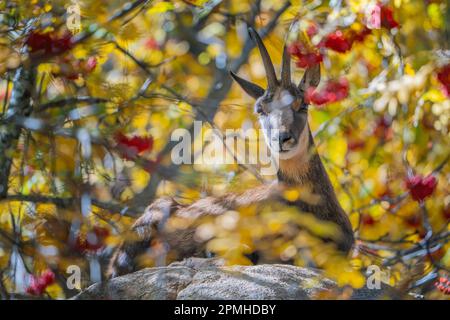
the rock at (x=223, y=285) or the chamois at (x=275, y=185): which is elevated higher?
the chamois at (x=275, y=185)

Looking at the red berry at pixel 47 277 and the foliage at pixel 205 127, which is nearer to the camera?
the foliage at pixel 205 127

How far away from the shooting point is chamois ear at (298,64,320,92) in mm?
7477

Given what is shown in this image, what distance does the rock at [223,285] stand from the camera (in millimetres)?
5605

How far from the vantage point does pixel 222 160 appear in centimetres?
827

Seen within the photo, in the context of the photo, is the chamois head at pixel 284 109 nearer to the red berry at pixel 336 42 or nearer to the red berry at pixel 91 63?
the red berry at pixel 336 42

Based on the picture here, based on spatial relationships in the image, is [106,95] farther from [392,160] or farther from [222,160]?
[392,160]

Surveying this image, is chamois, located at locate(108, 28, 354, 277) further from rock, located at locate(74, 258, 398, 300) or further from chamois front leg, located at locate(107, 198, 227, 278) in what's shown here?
rock, located at locate(74, 258, 398, 300)

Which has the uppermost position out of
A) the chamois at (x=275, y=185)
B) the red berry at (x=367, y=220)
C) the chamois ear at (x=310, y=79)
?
the chamois ear at (x=310, y=79)

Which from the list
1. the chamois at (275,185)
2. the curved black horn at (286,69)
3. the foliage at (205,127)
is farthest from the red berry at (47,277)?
the curved black horn at (286,69)

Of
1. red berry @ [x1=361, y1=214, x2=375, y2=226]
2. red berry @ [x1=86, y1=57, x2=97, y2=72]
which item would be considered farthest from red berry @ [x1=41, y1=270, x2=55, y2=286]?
red berry @ [x1=361, y1=214, x2=375, y2=226]

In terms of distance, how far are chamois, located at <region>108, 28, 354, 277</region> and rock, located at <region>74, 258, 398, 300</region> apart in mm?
1324

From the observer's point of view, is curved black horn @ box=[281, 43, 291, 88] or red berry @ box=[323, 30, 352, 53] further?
curved black horn @ box=[281, 43, 291, 88]
